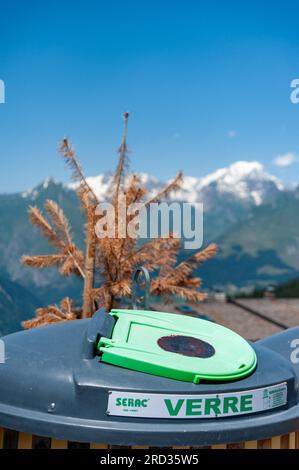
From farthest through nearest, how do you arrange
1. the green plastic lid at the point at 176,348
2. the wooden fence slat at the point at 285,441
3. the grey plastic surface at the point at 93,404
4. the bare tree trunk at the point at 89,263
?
the bare tree trunk at the point at 89,263
the wooden fence slat at the point at 285,441
the green plastic lid at the point at 176,348
the grey plastic surface at the point at 93,404

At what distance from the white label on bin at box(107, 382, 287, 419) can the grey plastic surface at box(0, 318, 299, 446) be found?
0.03m

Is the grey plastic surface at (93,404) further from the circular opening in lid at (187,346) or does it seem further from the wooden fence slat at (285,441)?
the circular opening in lid at (187,346)

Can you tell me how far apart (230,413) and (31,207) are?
268 inches

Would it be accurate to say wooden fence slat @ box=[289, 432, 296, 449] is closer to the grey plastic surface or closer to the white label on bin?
the grey plastic surface

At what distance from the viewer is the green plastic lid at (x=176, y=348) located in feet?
12.1

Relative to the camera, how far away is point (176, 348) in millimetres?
3961

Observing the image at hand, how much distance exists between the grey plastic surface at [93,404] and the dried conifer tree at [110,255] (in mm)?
4684

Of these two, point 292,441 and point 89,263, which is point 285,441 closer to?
point 292,441

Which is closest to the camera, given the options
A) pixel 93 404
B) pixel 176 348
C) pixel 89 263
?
pixel 93 404

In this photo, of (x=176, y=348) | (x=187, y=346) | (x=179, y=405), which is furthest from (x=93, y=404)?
(x=187, y=346)

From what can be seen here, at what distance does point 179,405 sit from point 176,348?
19.0 inches

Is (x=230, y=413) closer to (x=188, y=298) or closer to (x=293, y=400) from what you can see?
(x=293, y=400)

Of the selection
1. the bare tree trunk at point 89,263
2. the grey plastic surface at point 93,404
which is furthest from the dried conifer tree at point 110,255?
the grey plastic surface at point 93,404

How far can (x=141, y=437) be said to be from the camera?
3502 millimetres
